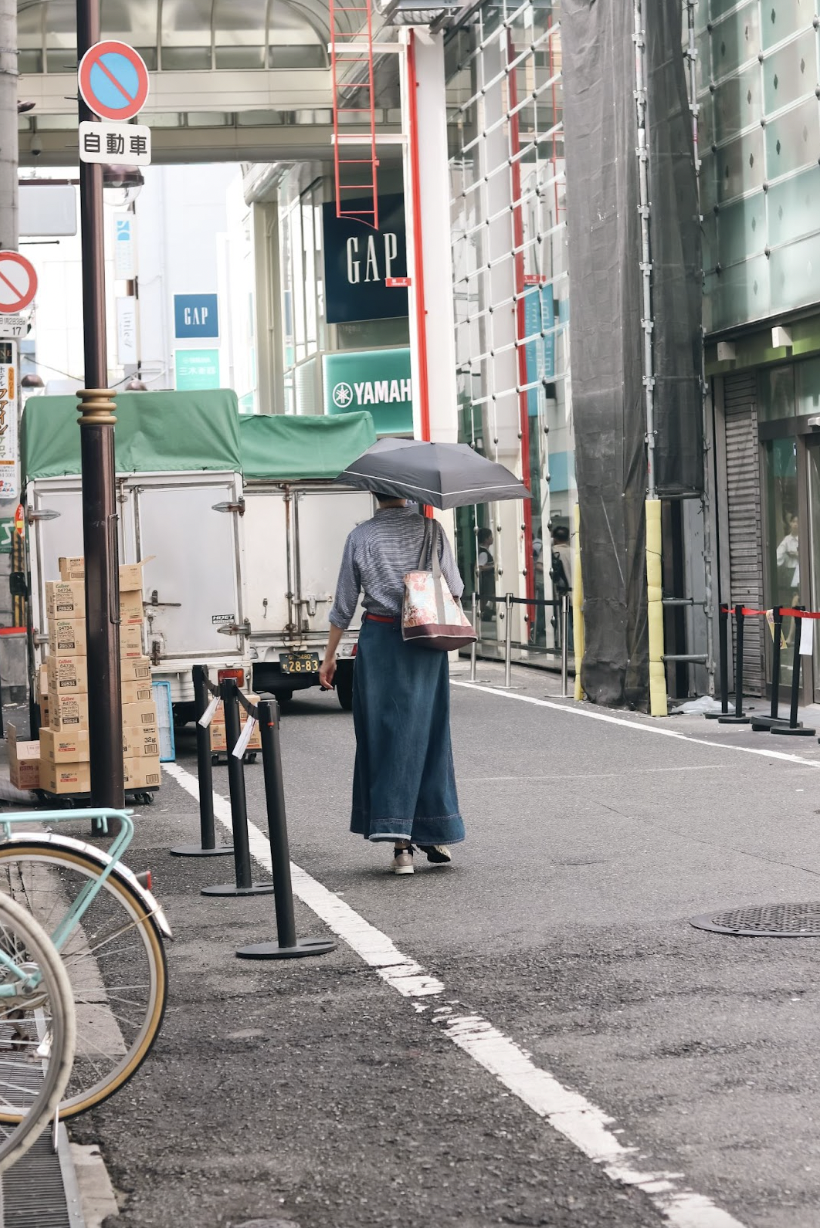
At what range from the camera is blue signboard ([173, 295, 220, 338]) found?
197 feet

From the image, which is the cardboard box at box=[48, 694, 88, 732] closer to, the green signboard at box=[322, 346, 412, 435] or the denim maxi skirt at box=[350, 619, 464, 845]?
the denim maxi skirt at box=[350, 619, 464, 845]

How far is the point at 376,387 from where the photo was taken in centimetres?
3488

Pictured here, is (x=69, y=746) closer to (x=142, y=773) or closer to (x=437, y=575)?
(x=142, y=773)

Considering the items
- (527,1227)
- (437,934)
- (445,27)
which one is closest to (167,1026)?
(437,934)

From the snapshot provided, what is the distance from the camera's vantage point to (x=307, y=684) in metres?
18.3

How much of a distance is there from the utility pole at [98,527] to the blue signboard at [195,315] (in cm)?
5065

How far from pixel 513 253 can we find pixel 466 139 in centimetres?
354

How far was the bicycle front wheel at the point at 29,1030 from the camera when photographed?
4.02 meters

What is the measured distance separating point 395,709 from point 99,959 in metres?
3.80

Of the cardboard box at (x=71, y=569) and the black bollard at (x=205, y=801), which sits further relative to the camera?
the cardboard box at (x=71, y=569)

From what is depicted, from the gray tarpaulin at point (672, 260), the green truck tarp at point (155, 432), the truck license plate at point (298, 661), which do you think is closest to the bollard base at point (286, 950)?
the green truck tarp at point (155, 432)

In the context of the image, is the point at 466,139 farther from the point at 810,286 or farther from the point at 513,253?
the point at 810,286

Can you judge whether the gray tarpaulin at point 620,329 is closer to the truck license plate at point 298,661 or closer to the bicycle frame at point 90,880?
the truck license plate at point 298,661

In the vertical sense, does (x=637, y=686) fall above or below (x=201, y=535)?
below
